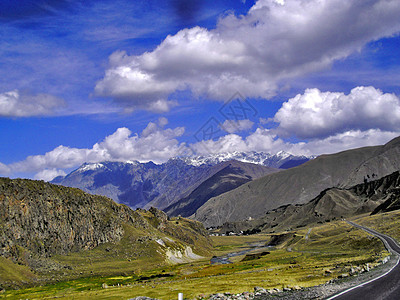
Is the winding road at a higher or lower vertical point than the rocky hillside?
lower

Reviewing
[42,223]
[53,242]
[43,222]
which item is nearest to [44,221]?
[43,222]

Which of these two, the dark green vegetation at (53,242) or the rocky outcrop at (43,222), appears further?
the rocky outcrop at (43,222)

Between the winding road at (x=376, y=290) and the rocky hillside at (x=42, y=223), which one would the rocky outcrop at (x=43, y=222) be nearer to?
the rocky hillside at (x=42, y=223)

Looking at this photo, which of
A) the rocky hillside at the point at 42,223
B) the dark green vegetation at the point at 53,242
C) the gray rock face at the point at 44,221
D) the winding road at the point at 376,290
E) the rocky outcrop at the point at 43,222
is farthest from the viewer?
the gray rock face at the point at 44,221

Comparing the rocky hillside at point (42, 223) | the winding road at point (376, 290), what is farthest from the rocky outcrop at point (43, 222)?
the winding road at point (376, 290)

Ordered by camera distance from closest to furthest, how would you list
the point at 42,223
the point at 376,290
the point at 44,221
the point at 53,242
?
the point at 376,290 < the point at 53,242 < the point at 42,223 < the point at 44,221

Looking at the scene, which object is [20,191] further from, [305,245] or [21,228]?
[305,245]

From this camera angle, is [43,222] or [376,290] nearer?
[376,290]

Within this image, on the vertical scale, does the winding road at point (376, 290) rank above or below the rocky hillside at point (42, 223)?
below

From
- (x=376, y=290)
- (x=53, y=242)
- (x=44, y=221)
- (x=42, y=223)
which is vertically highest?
(x=44, y=221)

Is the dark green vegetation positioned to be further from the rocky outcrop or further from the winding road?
the winding road

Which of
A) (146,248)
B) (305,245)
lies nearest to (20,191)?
(146,248)

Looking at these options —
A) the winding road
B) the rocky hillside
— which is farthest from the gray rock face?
the winding road

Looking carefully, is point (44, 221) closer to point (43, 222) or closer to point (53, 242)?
point (43, 222)
